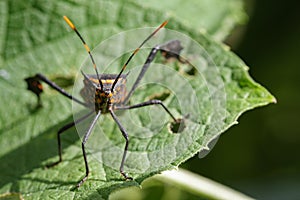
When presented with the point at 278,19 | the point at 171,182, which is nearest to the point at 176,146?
the point at 171,182

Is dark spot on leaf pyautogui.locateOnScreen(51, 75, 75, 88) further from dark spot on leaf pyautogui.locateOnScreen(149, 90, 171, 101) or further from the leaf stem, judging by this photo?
the leaf stem

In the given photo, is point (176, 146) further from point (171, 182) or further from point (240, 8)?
point (240, 8)

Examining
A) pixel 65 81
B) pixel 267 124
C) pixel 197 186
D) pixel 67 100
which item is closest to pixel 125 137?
pixel 197 186

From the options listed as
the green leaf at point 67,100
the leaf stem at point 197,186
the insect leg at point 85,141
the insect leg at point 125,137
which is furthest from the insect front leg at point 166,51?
the leaf stem at point 197,186

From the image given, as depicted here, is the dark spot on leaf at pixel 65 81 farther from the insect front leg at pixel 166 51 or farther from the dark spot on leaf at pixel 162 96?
the dark spot on leaf at pixel 162 96

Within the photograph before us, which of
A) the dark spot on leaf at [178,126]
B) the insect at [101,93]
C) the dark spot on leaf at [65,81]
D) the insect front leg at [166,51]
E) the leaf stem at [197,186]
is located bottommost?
the leaf stem at [197,186]

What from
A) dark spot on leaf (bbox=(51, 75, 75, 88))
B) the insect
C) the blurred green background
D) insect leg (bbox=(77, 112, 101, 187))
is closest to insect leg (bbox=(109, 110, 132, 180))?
the insect
